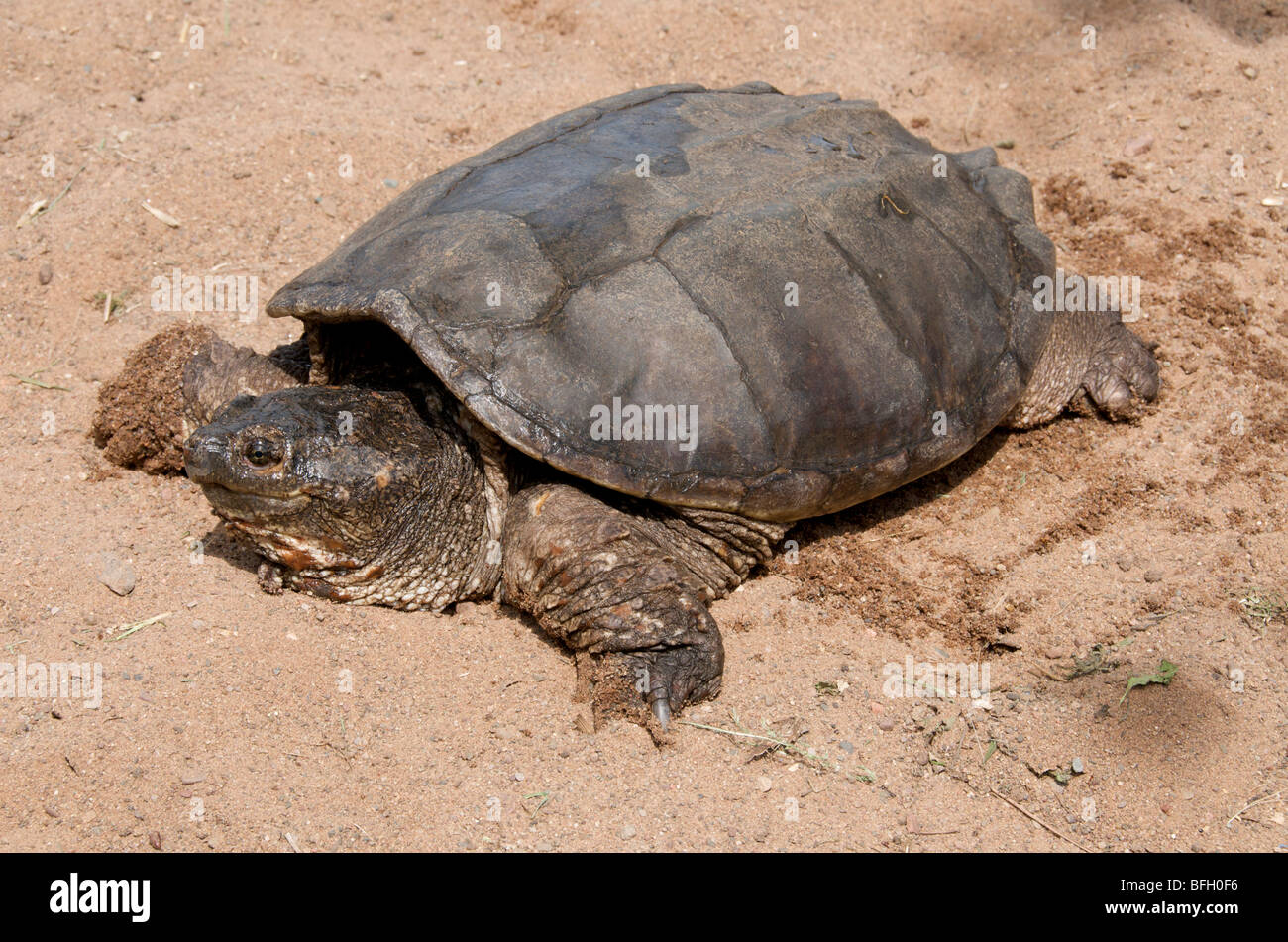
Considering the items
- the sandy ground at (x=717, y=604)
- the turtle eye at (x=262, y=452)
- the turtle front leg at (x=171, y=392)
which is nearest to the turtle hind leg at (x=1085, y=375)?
the sandy ground at (x=717, y=604)

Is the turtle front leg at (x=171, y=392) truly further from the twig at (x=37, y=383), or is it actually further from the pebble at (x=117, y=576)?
the pebble at (x=117, y=576)

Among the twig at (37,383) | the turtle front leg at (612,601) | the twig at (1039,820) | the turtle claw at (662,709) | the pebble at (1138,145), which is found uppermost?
the pebble at (1138,145)

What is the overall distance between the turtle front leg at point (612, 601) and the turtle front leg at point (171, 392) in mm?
1449

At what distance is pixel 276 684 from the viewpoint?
3.46 metres

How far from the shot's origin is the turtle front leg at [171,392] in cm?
435

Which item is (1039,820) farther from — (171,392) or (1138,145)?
(1138,145)

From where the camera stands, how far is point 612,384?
12.0 feet

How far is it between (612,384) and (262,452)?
1.23 metres

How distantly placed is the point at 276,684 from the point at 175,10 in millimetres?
5697

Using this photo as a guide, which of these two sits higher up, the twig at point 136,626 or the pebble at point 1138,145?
the pebble at point 1138,145

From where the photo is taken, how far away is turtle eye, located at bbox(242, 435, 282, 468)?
3.43 m

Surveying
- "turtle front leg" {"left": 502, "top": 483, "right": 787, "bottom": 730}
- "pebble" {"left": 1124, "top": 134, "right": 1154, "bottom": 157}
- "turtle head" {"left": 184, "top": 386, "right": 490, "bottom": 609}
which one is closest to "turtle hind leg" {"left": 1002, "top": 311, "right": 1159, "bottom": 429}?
"pebble" {"left": 1124, "top": 134, "right": 1154, "bottom": 157}

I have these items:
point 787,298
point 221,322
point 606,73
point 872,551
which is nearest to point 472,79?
point 606,73

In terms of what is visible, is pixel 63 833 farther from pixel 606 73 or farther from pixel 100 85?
pixel 606 73
